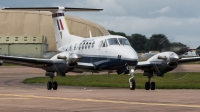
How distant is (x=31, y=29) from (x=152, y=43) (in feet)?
392

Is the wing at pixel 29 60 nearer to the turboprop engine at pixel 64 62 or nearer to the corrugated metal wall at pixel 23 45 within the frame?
the turboprop engine at pixel 64 62

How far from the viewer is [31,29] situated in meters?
150

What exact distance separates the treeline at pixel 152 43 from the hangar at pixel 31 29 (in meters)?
102

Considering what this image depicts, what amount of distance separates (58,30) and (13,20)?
114112mm

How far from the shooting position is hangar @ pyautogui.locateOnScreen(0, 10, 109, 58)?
13738cm

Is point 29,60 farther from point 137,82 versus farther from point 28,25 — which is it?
point 28,25

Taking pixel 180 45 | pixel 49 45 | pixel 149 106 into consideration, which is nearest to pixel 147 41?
pixel 180 45

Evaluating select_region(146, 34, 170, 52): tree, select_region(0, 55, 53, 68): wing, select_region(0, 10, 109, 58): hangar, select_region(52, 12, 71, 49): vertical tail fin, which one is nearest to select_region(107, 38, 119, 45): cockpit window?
select_region(146, 34, 170, 52): tree

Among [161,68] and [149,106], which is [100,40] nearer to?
[161,68]

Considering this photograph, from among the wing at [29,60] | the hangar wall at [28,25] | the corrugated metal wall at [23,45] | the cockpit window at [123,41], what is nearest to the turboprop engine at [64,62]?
the wing at [29,60]

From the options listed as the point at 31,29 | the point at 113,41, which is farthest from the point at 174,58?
the point at 31,29

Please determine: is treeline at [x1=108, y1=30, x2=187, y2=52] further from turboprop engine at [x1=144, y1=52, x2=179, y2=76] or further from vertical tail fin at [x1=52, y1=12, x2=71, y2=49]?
vertical tail fin at [x1=52, y1=12, x2=71, y2=49]

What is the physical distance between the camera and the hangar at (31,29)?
5408 inches

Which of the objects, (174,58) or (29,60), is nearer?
(174,58)
